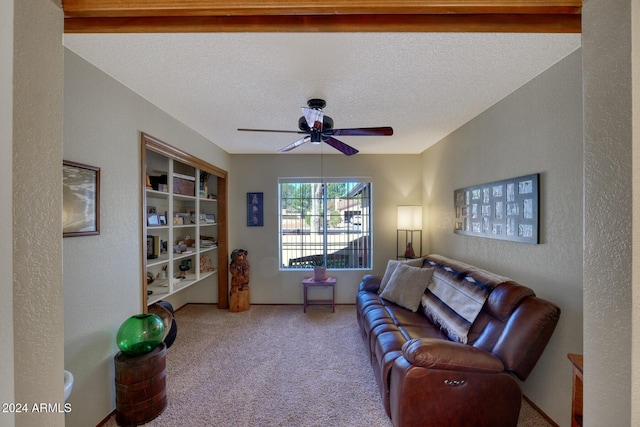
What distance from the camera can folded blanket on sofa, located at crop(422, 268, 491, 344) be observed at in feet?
6.73

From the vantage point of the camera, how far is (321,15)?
0.90 meters

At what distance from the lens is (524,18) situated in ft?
2.91

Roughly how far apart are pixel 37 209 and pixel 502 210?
9.46 feet

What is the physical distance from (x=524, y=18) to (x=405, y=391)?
188 centimetres

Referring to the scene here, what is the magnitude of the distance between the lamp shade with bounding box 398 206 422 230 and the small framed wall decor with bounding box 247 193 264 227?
2255 millimetres

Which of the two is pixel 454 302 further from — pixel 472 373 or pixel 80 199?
pixel 80 199

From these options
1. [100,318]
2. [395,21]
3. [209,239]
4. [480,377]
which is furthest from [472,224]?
[209,239]

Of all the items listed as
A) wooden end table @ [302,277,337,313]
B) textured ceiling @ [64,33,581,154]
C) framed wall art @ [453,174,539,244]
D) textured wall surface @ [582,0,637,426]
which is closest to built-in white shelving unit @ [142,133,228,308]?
textured ceiling @ [64,33,581,154]

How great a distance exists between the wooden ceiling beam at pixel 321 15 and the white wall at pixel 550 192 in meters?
1.15

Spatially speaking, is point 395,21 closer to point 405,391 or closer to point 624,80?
point 624,80

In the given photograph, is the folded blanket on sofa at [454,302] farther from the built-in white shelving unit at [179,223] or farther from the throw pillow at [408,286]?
the built-in white shelving unit at [179,223]

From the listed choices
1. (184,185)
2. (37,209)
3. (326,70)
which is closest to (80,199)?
(37,209)

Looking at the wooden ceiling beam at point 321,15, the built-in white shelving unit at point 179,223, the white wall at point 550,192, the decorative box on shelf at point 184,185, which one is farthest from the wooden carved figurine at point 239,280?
the wooden ceiling beam at point 321,15

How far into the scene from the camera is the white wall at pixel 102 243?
1643 millimetres
